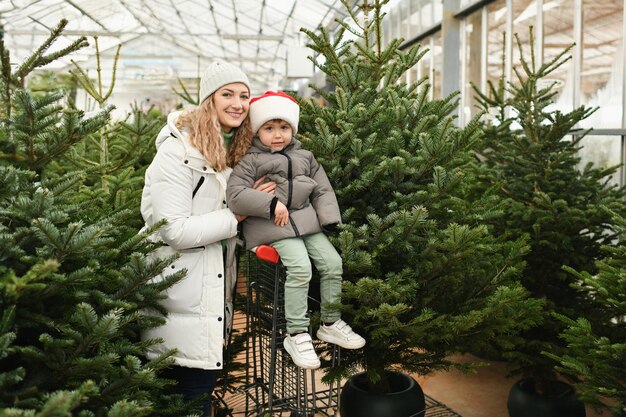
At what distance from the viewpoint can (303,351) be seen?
2.36m

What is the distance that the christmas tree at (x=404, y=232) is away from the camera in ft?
7.68

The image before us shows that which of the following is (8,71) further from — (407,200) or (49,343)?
(407,200)

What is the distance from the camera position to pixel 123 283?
6.07 feet

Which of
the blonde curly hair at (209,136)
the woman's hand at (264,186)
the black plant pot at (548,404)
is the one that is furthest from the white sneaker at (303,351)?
the black plant pot at (548,404)

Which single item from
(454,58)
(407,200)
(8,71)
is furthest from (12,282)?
(454,58)

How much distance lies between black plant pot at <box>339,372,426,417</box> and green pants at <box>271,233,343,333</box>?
0.52 metres

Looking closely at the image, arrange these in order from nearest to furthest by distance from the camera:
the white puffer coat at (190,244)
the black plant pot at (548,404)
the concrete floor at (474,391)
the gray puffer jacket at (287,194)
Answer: the white puffer coat at (190,244) < the gray puffer jacket at (287,194) < the black plant pot at (548,404) < the concrete floor at (474,391)

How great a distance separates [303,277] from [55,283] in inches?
40.3

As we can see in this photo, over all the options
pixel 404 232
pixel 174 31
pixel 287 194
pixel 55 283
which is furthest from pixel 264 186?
pixel 174 31

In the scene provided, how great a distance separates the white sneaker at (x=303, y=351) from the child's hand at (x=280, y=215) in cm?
47

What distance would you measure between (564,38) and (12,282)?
5.85 meters

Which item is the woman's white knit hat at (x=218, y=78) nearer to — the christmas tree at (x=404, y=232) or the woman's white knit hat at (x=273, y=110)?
the woman's white knit hat at (x=273, y=110)

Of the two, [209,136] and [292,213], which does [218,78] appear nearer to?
[209,136]

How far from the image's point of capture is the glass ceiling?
20.3m
